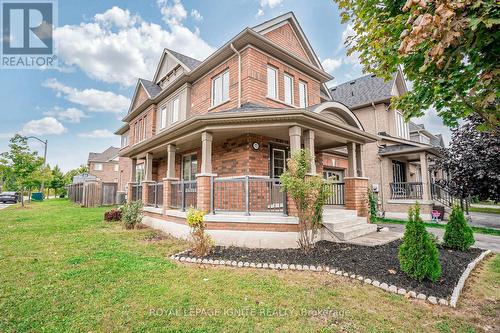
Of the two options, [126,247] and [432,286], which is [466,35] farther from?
[126,247]

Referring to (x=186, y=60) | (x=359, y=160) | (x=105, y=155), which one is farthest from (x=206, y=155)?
(x=105, y=155)

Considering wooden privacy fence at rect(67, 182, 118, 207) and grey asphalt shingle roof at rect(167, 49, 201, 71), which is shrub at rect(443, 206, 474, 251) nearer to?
grey asphalt shingle roof at rect(167, 49, 201, 71)

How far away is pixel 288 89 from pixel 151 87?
34.2 feet

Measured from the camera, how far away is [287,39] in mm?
11469

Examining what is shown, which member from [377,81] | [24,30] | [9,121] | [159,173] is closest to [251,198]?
[159,173]

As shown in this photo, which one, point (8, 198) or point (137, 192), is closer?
point (137, 192)

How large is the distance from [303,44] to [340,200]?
8.14m

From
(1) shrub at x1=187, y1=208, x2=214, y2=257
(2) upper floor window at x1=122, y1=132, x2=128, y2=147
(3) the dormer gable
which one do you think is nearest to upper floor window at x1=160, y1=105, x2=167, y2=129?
(3) the dormer gable

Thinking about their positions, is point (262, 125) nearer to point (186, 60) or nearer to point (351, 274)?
point (351, 274)

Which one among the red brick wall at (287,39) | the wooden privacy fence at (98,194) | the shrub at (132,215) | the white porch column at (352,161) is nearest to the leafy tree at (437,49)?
the white porch column at (352,161)

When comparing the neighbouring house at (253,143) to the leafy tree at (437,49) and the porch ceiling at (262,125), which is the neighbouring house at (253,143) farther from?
the leafy tree at (437,49)

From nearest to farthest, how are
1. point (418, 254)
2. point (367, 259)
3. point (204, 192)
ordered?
1. point (418, 254)
2. point (367, 259)
3. point (204, 192)

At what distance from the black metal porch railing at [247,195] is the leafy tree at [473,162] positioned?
9444 millimetres

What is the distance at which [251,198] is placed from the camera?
820 centimetres
